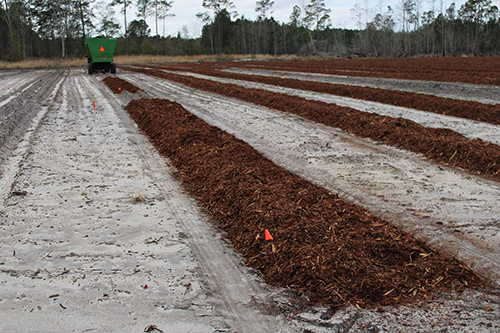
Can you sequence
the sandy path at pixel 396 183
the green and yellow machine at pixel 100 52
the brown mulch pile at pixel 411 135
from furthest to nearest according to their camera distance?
the green and yellow machine at pixel 100 52 → the brown mulch pile at pixel 411 135 → the sandy path at pixel 396 183

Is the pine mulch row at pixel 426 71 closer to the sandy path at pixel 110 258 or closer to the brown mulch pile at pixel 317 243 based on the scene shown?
the brown mulch pile at pixel 317 243

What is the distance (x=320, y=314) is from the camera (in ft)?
9.91

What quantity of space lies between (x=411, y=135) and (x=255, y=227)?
5.25 meters

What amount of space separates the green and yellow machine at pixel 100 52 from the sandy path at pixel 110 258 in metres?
23.7

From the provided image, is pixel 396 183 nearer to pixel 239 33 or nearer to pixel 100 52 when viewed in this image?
pixel 100 52

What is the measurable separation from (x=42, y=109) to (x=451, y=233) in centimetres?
1343

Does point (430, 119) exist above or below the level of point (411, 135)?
above

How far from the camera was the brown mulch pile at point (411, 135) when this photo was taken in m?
6.61

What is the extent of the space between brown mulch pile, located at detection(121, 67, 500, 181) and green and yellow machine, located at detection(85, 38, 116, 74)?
1956 cm

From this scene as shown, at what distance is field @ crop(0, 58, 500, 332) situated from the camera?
3.08 metres

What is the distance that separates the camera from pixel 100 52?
28.2m

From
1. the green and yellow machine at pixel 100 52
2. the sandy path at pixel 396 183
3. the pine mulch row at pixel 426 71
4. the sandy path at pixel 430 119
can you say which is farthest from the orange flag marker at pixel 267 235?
the green and yellow machine at pixel 100 52

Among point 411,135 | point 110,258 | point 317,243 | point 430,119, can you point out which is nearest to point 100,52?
point 430,119

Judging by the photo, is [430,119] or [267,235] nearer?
[267,235]
